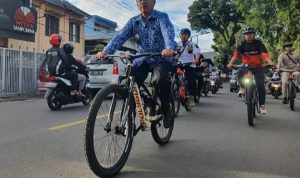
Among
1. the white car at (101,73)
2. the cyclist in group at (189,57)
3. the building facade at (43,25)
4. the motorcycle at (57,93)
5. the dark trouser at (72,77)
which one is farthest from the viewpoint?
the building facade at (43,25)

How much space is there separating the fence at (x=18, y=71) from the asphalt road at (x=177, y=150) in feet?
26.8

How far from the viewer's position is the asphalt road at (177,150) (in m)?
5.04

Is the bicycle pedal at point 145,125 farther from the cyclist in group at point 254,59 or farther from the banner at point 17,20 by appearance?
the banner at point 17,20

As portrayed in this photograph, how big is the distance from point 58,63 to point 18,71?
24.2ft

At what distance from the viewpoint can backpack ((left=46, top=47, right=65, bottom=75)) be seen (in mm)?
11502

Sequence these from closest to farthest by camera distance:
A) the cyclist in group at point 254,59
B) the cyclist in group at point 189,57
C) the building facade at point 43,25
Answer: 1. the cyclist in group at point 254,59
2. the cyclist in group at point 189,57
3. the building facade at point 43,25

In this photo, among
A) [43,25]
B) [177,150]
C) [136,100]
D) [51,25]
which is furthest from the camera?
[51,25]

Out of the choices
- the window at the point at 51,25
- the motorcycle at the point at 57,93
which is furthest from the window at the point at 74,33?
the motorcycle at the point at 57,93

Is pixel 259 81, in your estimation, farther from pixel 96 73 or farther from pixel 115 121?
pixel 96 73

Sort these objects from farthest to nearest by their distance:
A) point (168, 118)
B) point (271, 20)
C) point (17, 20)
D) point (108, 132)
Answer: point (271, 20) < point (17, 20) < point (168, 118) < point (108, 132)

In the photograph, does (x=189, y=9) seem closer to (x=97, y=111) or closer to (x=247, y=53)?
Result: (x=247, y=53)

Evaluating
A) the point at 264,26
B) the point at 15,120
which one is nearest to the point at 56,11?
the point at 264,26

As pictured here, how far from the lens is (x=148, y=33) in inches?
236

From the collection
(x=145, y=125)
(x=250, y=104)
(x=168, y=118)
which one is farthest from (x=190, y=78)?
(x=145, y=125)
